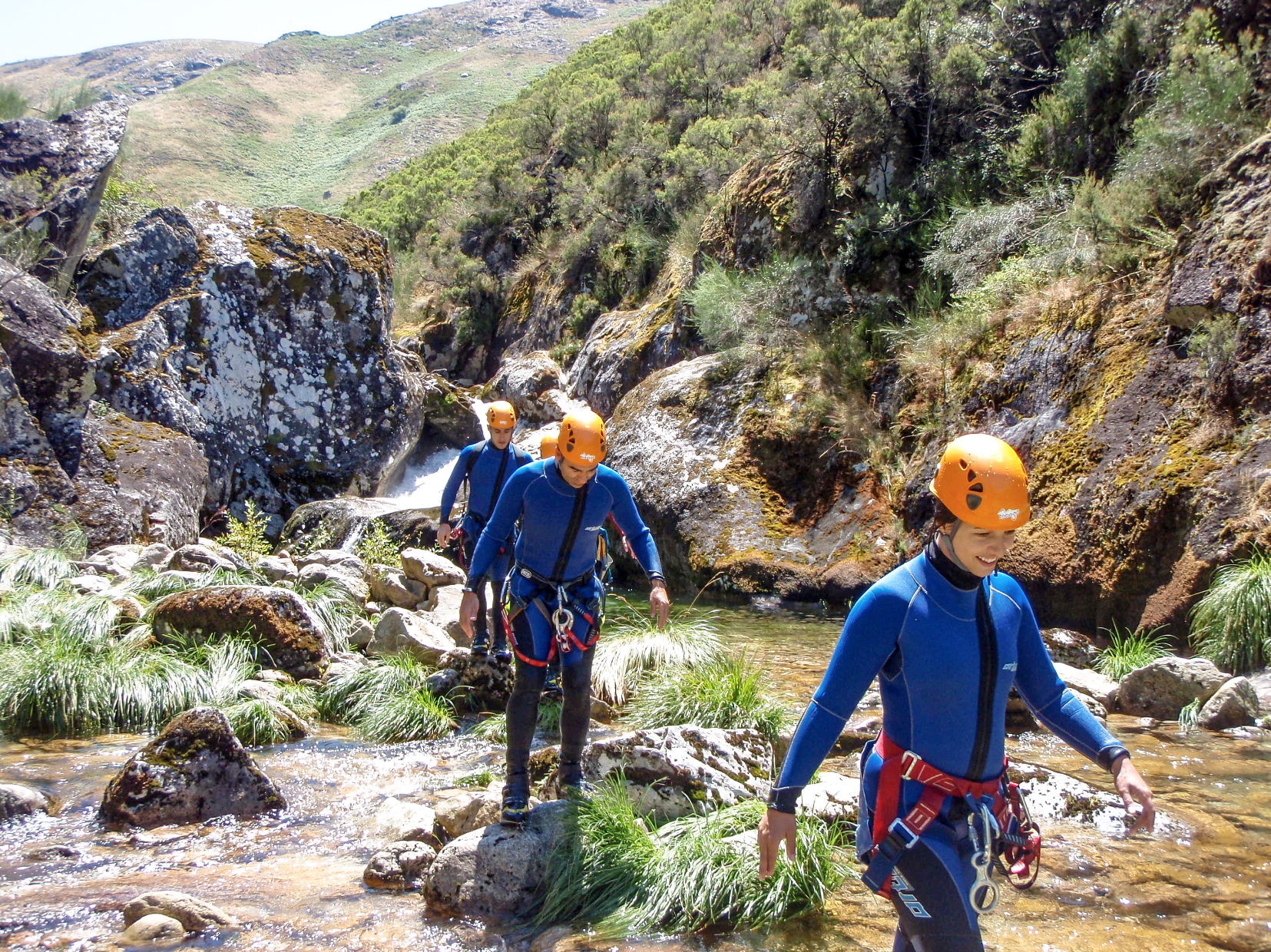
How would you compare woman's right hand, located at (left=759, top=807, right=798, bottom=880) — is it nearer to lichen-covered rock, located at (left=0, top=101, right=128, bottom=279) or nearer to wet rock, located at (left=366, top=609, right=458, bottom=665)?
wet rock, located at (left=366, top=609, right=458, bottom=665)

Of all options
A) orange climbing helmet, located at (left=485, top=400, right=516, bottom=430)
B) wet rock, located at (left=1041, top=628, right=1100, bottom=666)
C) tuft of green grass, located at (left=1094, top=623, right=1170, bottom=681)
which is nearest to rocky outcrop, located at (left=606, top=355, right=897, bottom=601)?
wet rock, located at (left=1041, top=628, right=1100, bottom=666)

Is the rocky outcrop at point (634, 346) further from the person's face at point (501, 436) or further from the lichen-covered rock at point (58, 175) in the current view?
the lichen-covered rock at point (58, 175)

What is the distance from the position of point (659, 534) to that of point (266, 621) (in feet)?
17.3

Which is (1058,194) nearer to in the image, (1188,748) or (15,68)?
(1188,748)

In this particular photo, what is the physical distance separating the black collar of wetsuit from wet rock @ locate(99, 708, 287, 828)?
13.3 feet

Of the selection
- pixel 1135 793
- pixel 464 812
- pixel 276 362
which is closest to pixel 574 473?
pixel 464 812

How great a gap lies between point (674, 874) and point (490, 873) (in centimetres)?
80

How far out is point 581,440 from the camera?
4.40 m

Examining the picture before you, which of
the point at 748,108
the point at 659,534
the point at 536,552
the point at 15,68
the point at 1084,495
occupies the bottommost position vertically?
the point at 659,534

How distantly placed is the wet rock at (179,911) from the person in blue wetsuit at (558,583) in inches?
50.2

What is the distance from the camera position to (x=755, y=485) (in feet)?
37.0

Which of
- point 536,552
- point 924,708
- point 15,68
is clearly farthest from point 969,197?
point 15,68

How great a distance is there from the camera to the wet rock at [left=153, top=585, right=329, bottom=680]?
23.5 feet

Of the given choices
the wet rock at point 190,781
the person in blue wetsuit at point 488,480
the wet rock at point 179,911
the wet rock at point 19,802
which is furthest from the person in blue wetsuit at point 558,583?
the person in blue wetsuit at point 488,480
